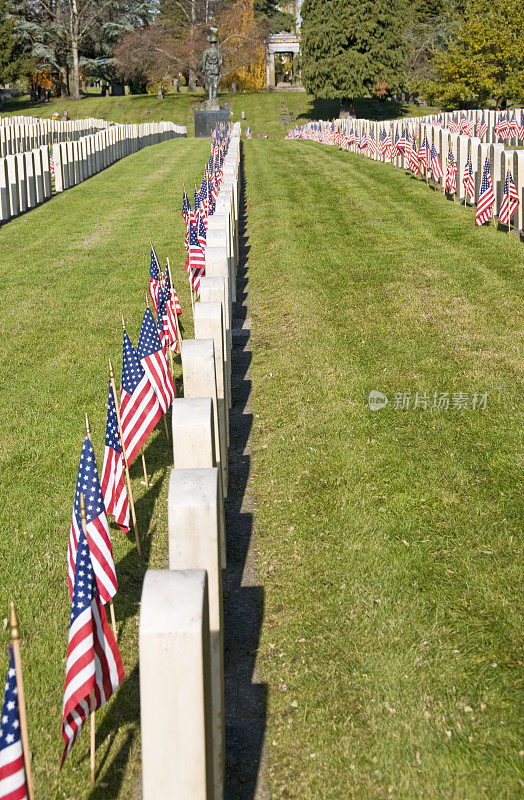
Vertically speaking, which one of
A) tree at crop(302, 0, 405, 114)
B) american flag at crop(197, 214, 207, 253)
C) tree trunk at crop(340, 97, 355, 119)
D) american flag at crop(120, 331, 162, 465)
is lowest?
american flag at crop(120, 331, 162, 465)

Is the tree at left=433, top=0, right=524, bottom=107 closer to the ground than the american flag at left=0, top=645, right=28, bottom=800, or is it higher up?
higher up

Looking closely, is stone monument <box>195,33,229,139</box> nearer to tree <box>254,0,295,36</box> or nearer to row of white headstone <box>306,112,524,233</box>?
row of white headstone <box>306,112,524,233</box>

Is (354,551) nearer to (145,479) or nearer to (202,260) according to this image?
(145,479)

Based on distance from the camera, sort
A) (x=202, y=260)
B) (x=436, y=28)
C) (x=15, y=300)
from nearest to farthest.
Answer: (x=202, y=260)
(x=15, y=300)
(x=436, y=28)

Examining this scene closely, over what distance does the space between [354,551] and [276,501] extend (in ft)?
3.17

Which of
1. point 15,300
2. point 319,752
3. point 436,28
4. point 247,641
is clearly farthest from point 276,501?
point 436,28

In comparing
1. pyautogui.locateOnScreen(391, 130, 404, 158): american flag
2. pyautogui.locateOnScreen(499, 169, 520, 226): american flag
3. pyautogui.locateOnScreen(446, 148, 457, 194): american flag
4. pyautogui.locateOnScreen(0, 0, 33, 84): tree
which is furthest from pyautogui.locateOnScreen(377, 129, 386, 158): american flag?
pyautogui.locateOnScreen(0, 0, 33, 84): tree

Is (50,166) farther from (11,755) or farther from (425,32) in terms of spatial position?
(425,32)

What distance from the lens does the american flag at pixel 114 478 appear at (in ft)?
20.0

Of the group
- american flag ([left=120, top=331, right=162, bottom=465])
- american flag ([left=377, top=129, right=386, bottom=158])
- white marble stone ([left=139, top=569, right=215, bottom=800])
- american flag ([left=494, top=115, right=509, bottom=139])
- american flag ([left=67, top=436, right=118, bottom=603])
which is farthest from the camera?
american flag ([left=494, top=115, right=509, bottom=139])

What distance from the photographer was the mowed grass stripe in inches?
165

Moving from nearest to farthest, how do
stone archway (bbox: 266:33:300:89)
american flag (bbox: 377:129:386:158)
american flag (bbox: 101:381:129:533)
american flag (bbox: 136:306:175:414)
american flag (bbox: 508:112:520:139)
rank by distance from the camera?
american flag (bbox: 101:381:129:533) → american flag (bbox: 136:306:175:414) → american flag (bbox: 377:129:386:158) → american flag (bbox: 508:112:520:139) → stone archway (bbox: 266:33:300:89)

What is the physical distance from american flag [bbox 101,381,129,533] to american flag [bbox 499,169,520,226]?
942 cm

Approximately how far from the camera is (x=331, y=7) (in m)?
57.9
